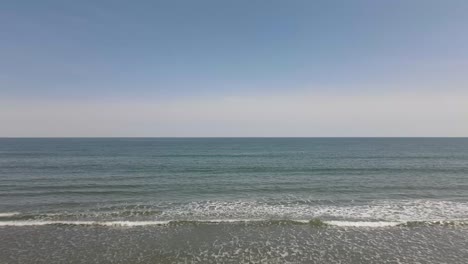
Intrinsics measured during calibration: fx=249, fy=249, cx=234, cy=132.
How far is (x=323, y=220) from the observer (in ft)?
54.4

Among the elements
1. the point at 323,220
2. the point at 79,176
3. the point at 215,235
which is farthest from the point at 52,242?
the point at 79,176

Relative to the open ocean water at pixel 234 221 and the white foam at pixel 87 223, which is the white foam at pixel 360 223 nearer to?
the open ocean water at pixel 234 221

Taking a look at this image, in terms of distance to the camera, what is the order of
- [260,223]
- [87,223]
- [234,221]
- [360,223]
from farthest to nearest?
[234,221] → [87,223] → [260,223] → [360,223]

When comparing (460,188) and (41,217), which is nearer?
(41,217)

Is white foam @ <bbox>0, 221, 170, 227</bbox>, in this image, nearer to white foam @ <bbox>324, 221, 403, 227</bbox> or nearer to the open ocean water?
the open ocean water

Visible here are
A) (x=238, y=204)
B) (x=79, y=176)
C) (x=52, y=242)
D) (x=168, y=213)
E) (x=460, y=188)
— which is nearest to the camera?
(x=52, y=242)

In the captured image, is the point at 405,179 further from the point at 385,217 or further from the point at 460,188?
the point at 385,217

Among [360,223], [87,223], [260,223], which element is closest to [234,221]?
[260,223]

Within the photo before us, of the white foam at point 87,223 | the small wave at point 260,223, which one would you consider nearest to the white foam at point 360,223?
the small wave at point 260,223

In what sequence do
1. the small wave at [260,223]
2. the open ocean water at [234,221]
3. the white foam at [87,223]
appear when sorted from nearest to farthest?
the open ocean water at [234,221], the small wave at [260,223], the white foam at [87,223]

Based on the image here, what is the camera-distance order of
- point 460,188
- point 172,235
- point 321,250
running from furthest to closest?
point 460,188, point 172,235, point 321,250

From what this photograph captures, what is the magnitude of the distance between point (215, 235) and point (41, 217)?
12793 millimetres

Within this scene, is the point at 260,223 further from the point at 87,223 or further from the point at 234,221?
the point at 87,223

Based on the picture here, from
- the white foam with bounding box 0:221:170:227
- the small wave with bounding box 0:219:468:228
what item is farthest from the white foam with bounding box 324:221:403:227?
the white foam with bounding box 0:221:170:227
